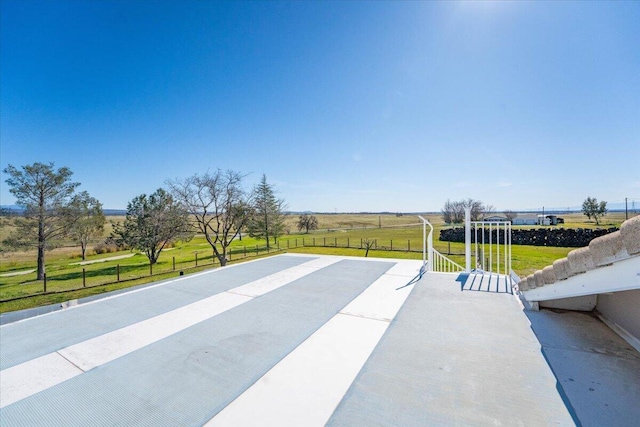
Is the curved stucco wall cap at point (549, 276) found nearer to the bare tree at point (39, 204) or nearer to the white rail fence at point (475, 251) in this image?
the white rail fence at point (475, 251)

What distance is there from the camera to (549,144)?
34.8 feet

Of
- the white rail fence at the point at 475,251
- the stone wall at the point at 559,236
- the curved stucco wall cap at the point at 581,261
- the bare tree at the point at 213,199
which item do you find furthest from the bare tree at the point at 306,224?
the curved stucco wall cap at the point at 581,261

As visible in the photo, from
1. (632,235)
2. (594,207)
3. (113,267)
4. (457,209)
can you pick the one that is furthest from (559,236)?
(113,267)

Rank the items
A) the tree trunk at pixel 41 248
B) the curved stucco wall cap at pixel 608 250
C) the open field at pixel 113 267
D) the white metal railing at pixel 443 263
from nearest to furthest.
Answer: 1. the curved stucco wall cap at pixel 608 250
2. the white metal railing at pixel 443 263
3. the open field at pixel 113 267
4. the tree trunk at pixel 41 248

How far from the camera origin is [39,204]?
15047mm

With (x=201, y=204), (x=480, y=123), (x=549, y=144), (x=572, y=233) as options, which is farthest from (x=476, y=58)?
(x=572, y=233)

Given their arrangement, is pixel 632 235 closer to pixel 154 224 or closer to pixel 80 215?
pixel 154 224

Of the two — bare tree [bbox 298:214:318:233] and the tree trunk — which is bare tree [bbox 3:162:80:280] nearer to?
the tree trunk

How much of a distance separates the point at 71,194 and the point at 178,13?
15866 mm

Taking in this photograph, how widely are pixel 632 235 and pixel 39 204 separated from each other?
22606mm

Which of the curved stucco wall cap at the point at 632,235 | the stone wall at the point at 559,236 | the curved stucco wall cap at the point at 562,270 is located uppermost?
the curved stucco wall cap at the point at 632,235

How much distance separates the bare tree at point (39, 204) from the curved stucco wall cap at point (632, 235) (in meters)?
20.6

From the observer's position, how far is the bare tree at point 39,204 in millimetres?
14305

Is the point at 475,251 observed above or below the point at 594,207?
below
